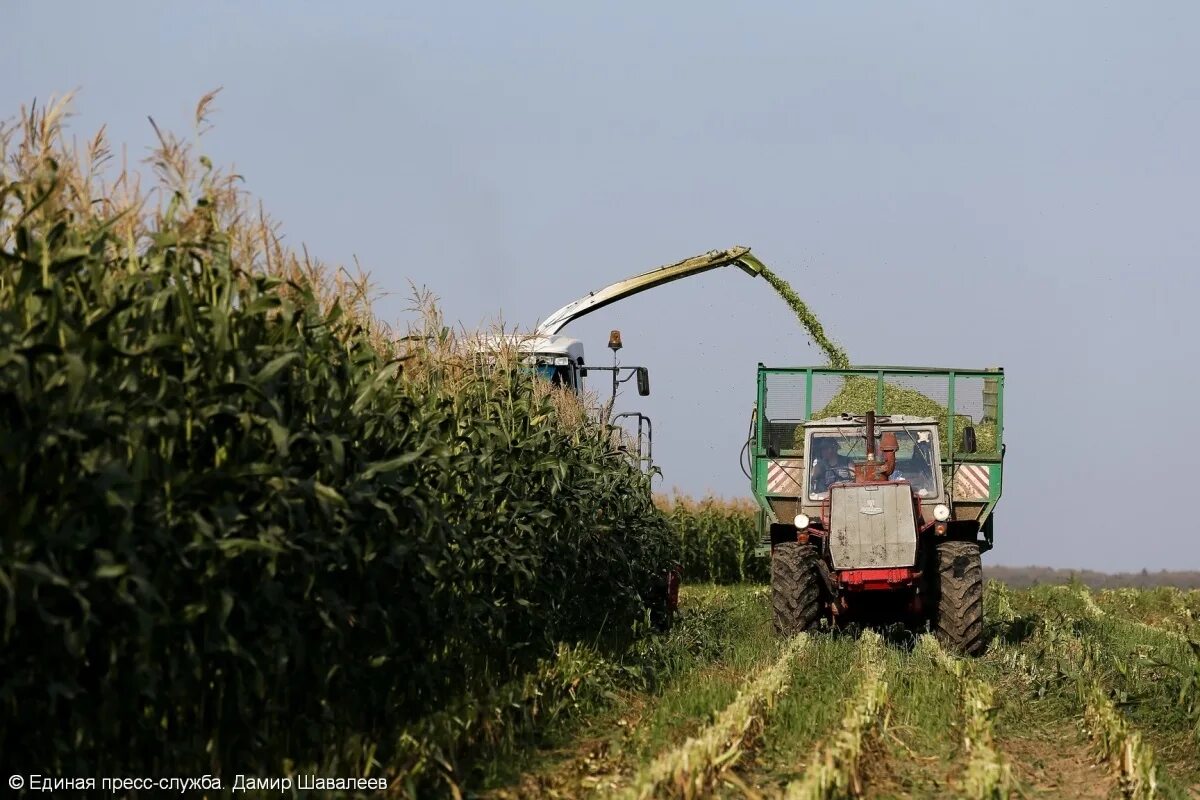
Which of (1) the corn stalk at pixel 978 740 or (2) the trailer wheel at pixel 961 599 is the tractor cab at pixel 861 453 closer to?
(2) the trailer wheel at pixel 961 599

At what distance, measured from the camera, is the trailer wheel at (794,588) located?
12703mm

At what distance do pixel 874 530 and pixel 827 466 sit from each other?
55.6 inches

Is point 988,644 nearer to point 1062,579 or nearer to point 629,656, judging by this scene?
point 629,656

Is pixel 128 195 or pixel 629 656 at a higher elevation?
pixel 128 195

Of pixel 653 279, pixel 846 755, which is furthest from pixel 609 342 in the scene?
pixel 846 755

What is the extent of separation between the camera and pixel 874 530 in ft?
40.3

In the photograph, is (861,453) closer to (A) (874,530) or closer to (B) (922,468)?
(B) (922,468)

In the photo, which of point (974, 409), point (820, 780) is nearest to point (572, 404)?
point (974, 409)

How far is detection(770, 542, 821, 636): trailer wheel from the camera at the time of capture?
12703 millimetres

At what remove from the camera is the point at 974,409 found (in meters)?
14.7

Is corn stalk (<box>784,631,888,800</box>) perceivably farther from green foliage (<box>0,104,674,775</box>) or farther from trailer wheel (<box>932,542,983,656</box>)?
trailer wheel (<box>932,542,983,656</box>)

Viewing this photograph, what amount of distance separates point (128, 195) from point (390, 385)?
1.94 m

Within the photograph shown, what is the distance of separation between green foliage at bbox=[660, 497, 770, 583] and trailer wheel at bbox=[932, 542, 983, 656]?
50.3ft

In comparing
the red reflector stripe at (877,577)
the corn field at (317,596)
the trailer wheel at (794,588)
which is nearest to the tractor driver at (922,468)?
the red reflector stripe at (877,577)
